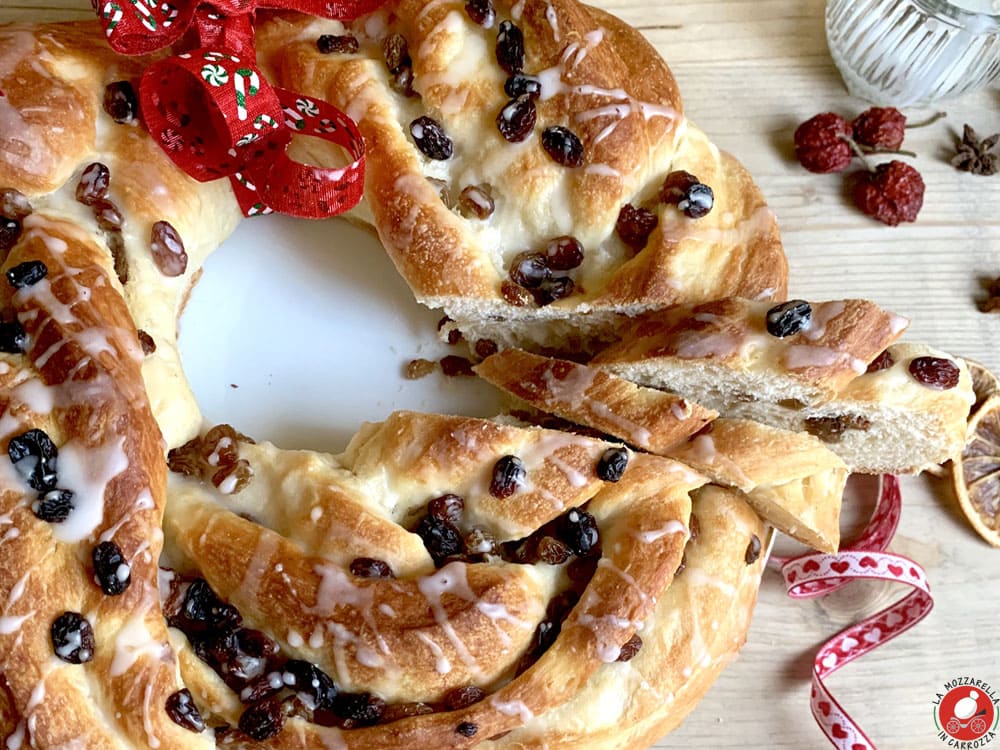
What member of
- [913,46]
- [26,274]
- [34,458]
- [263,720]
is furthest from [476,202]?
[913,46]

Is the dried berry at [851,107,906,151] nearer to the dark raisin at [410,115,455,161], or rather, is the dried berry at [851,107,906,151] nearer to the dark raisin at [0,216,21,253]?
the dark raisin at [410,115,455,161]

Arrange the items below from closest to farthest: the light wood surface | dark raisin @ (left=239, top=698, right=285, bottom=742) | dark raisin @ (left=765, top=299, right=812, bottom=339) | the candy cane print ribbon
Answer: dark raisin @ (left=239, top=698, right=285, bottom=742) < dark raisin @ (left=765, top=299, right=812, bottom=339) < the candy cane print ribbon < the light wood surface

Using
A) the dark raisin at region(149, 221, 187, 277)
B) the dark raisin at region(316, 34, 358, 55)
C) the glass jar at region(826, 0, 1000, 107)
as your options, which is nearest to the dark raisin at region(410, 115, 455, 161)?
the dark raisin at region(316, 34, 358, 55)

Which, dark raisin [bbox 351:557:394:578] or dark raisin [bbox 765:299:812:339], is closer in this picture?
dark raisin [bbox 351:557:394:578]

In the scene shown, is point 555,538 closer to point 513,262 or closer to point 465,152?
point 513,262

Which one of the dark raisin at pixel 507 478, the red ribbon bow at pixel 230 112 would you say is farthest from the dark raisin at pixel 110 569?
the red ribbon bow at pixel 230 112

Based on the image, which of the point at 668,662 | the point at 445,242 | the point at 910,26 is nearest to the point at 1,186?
the point at 445,242

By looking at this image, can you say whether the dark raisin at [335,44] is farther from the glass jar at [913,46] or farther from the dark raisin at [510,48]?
the glass jar at [913,46]
